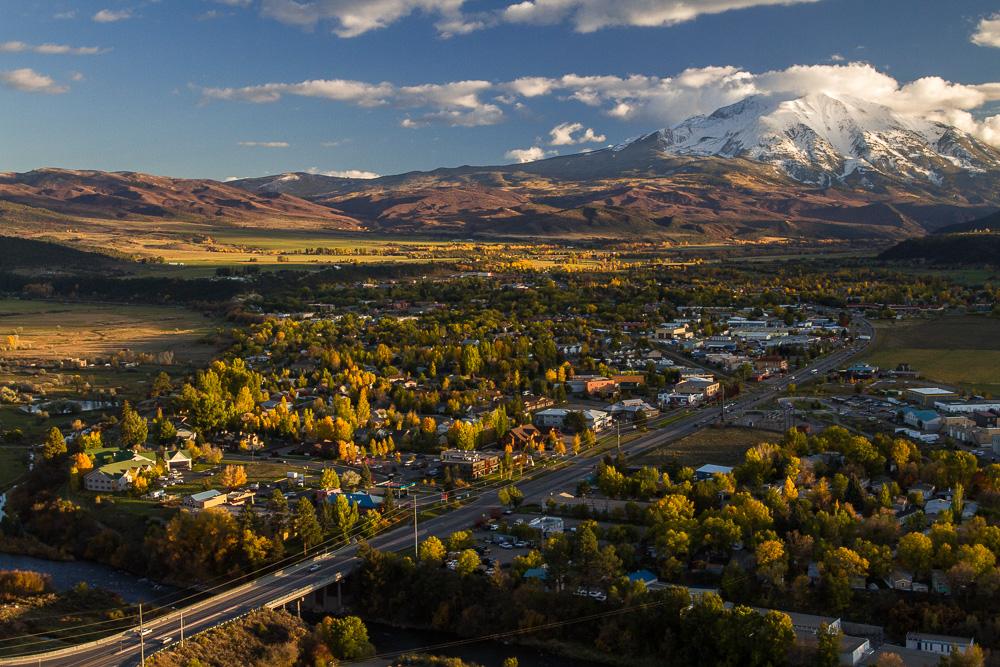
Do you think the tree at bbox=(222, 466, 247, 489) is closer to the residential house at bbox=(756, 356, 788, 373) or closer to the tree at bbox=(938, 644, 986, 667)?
the tree at bbox=(938, 644, 986, 667)

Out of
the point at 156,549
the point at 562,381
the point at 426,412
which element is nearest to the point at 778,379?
the point at 562,381

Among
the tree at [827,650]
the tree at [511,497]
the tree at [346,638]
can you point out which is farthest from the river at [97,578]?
the tree at [827,650]

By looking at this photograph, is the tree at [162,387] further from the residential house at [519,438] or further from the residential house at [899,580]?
the residential house at [899,580]

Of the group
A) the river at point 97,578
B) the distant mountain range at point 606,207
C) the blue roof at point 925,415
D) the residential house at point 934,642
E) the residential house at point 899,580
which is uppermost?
the distant mountain range at point 606,207

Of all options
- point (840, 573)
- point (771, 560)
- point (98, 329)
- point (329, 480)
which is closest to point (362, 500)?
point (329, 480)

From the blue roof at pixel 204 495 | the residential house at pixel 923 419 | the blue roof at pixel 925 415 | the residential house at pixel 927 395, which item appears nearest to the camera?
the blue roof at pixel 204 495

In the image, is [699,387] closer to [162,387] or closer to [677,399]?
[677,399]

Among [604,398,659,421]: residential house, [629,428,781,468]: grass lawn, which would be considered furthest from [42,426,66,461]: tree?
[604,398,659,421]: residential house
